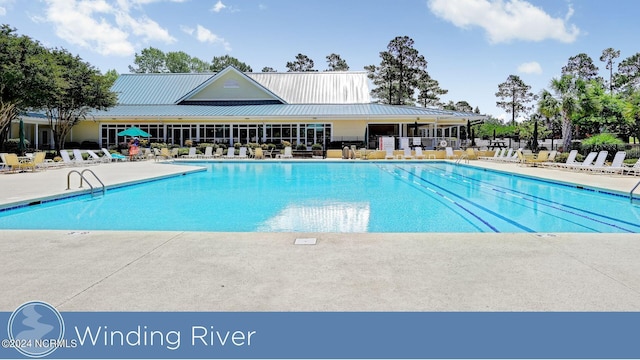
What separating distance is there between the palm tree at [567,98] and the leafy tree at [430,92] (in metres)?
30.5

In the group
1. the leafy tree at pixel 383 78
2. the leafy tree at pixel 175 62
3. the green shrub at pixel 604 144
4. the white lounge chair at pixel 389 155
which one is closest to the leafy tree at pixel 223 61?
the leafy tree at pixel 175 62

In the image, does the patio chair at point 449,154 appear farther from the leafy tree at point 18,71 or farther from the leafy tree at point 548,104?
the leafy tree at point 18,71

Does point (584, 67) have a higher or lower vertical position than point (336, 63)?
lower

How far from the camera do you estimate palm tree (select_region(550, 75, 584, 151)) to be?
1052 inches

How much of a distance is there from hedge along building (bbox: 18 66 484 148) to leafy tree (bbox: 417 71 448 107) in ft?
72.8

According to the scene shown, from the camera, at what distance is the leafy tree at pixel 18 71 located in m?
18.8

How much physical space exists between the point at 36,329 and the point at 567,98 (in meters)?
29.0

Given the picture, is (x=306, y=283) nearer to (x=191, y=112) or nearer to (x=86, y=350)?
(x=86, y=350)

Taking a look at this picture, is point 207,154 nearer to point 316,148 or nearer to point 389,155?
point 316,148

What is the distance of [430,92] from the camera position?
62062mm

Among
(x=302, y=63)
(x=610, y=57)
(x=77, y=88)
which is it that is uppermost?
(x=302, y=63)

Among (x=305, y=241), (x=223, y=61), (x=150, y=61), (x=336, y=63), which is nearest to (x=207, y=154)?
(x=305, y=241)

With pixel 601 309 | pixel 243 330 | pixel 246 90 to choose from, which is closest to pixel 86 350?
pixel 243 330

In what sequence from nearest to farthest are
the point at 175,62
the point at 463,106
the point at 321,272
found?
the point at 321,272, the point at 175,62, the point at 463,106
